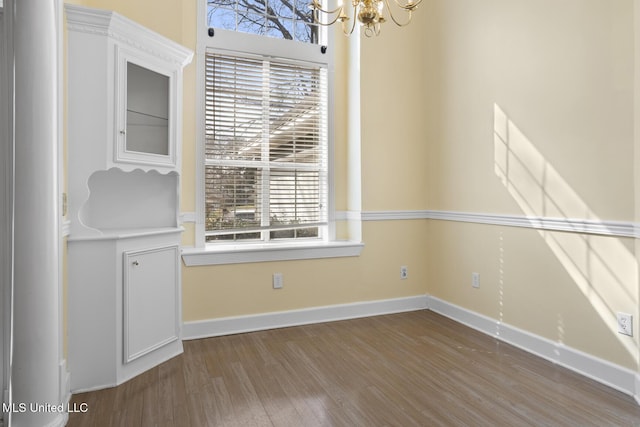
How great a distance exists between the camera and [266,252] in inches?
129

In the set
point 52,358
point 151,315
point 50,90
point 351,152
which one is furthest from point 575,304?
point 50,90

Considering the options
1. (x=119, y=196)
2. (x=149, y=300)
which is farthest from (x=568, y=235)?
(x=119, y=196)

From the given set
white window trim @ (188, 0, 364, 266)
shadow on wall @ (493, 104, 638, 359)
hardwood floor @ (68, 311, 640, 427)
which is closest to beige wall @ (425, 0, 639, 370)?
shadow on wall @ (493, 104, 638, 359)

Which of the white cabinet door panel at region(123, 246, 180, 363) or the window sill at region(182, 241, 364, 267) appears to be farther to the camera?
the window sill at region(182, 241, 364, 267)

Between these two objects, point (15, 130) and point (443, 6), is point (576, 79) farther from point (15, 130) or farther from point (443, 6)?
point (15, 130)

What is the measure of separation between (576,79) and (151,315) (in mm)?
2901

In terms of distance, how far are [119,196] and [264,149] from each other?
1.24 m

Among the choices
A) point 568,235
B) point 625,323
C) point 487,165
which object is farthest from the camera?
point 487,165

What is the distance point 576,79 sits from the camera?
95.8 inches

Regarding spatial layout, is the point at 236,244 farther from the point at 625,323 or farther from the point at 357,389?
the point at 625,323

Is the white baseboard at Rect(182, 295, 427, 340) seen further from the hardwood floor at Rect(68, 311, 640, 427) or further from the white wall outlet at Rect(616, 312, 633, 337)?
the white wall outlet at Rect(616, 312, 633, 337)

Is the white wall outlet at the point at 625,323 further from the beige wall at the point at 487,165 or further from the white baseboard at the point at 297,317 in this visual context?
the white baseboard at the point at 297,317

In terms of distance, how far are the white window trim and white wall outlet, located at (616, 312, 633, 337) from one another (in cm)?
189

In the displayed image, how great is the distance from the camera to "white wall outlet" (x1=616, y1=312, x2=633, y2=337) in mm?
2184
